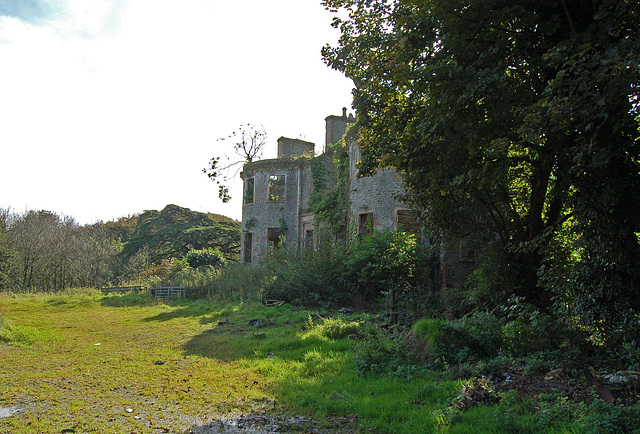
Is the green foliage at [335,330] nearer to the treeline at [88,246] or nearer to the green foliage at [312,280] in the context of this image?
the green foliage at [312,280]

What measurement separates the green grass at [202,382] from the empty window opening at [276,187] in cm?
1641

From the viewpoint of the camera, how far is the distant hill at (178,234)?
116 feet

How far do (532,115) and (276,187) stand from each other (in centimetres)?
2333

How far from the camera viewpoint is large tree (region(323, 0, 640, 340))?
228 inches

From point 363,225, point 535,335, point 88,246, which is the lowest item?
point 535,335

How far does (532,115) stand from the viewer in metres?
5.61

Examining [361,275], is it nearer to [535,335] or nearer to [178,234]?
[535,335]

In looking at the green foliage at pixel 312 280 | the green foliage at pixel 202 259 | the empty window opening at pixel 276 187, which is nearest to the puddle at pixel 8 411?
the green foliage at pixel 312 280

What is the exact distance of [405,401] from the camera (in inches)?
205

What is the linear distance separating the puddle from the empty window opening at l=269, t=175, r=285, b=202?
22560 millimetres

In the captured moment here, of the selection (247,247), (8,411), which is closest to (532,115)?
(8,411)

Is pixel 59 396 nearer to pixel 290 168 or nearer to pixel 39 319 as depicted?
pixel 39 319

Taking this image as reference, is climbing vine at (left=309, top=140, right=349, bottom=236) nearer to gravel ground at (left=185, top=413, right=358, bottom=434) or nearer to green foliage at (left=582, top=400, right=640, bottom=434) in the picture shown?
gravel ground at (left=185, top=413, right=358, bottom=434)

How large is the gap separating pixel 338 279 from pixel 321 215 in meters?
6.52
